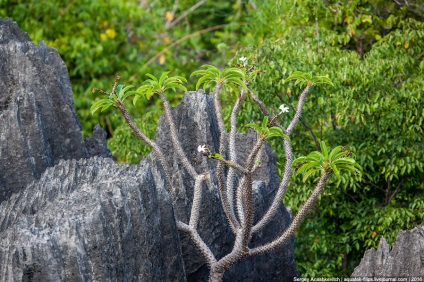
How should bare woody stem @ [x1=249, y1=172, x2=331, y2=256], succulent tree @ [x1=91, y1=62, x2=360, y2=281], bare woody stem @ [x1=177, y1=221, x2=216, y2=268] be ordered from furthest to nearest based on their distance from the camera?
bare woody stem @ [x1=177, y1=221, x2=216, y2=268] → succulent tree @ [x1=91, y1=62, x2=360, y2=281] → bare woody stem @ [x1=249, y1=172, x2=331, y2=256]

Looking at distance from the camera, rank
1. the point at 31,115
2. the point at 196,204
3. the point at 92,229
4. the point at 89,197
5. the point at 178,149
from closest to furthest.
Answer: the point at 92,229, the point at 89,197, the point at 196,204, the point at 178,149, the point at 31,115

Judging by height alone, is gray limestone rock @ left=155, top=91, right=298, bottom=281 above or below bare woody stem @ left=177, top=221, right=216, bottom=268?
above

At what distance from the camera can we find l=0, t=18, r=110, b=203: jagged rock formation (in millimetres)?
9547

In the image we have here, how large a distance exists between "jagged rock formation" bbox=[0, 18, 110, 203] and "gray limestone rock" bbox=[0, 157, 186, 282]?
78cm

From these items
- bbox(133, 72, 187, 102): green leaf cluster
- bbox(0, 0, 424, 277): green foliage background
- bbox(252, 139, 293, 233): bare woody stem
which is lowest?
bbox(252, 139, 293, 233): bare woody stem

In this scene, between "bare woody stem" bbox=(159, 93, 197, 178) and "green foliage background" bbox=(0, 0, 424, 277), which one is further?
"green foliage background" bbox=(0, 0, 424, 277)

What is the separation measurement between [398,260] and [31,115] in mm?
4421

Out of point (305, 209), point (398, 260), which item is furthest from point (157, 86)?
point (398, 260)

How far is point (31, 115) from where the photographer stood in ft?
32.0

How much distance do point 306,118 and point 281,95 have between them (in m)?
0.50

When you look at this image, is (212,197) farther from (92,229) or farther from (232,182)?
(92,229)

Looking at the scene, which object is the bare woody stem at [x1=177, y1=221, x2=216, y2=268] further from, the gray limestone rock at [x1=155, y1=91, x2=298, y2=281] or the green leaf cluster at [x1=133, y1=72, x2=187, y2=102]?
the green leaf cluster at [x1=133, y1=72, x2=187, y2=102]

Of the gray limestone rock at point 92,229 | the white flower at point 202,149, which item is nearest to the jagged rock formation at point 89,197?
the gray limestone rock at point 92,229

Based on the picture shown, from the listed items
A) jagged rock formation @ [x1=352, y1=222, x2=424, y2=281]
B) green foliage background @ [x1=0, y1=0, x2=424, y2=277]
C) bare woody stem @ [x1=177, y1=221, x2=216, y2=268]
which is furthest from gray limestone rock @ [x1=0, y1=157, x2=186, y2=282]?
green foliage background @ [x1=0, y1=0, x2=424, y2=277]
